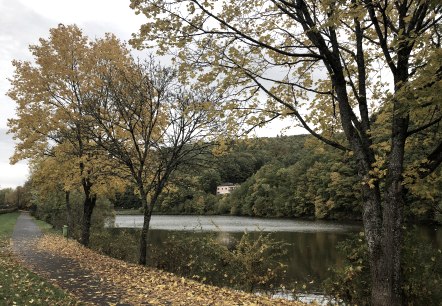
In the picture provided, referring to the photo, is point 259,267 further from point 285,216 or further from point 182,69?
point 285,216

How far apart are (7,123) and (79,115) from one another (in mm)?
3262

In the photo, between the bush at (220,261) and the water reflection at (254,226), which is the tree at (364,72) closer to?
the bush at (220,261)

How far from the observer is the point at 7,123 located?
16406mm

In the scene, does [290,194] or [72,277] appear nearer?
[72,277]

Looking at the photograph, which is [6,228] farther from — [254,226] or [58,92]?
[254,226]

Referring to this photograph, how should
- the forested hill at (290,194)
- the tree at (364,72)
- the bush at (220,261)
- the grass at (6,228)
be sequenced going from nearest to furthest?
the tree at (364,72), the bush at (220,261), the grass at (6,228), the forested hill at (290,194)

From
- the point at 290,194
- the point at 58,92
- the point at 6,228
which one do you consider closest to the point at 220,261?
the point at 58,92

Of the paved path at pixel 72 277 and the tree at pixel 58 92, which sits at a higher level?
the tree at pixel 58 92

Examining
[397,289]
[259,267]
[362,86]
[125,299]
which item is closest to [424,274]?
[397,289]

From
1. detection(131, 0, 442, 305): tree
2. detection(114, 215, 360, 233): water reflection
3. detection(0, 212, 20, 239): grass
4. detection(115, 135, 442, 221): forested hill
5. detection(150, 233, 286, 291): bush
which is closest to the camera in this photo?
detection(131, 0, 442, 305): tree

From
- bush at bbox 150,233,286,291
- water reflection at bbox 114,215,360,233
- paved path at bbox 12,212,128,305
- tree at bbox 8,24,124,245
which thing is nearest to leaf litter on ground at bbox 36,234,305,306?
paved path at bbox 12,212,128,305

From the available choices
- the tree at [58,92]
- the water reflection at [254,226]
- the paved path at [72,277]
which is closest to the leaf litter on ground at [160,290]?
the paved path at [72,277]

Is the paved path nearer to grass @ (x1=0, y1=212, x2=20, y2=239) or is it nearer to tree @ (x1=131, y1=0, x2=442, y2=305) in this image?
tree @ (x1=131, y1=0, x2=442, y2=305)

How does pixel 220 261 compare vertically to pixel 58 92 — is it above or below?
below
